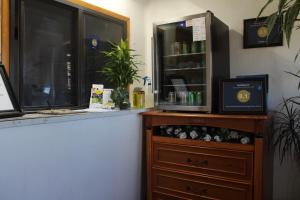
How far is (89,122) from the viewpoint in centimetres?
187

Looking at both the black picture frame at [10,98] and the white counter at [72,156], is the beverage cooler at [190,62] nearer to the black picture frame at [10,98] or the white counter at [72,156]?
the white counter at [72,156]

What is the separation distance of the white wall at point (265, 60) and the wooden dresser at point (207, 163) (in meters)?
0.16

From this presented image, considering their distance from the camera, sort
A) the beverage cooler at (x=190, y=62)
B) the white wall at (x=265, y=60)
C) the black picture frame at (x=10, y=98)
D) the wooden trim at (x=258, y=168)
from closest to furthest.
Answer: the black picture frame at (x=10, y=98), the wooden trim at (x=258, y=168), the beverage cooler at (x=190, y=62), the white wall at (x=265, y=60)

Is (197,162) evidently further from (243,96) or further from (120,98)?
(120,98)

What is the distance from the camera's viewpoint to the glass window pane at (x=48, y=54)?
1943 millimetres

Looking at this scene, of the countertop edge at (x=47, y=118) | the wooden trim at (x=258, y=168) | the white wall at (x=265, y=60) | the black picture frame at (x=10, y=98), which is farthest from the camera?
the white wall at (x=265, y=60)

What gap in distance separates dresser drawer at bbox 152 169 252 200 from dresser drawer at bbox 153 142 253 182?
0.06 metres

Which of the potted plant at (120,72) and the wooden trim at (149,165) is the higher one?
the potted plant at (120,72)

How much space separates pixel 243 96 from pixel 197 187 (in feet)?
2.73

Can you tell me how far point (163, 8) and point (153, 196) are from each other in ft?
6.48

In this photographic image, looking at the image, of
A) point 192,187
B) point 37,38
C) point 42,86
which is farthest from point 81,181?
point 37,38

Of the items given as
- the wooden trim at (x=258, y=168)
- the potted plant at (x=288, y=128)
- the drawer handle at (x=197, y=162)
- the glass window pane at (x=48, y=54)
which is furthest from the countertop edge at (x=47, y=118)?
the potted plant at (x=288, y=128)

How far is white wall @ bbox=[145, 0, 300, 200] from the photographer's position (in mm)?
2340

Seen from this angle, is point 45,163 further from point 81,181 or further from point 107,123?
point 107,123
